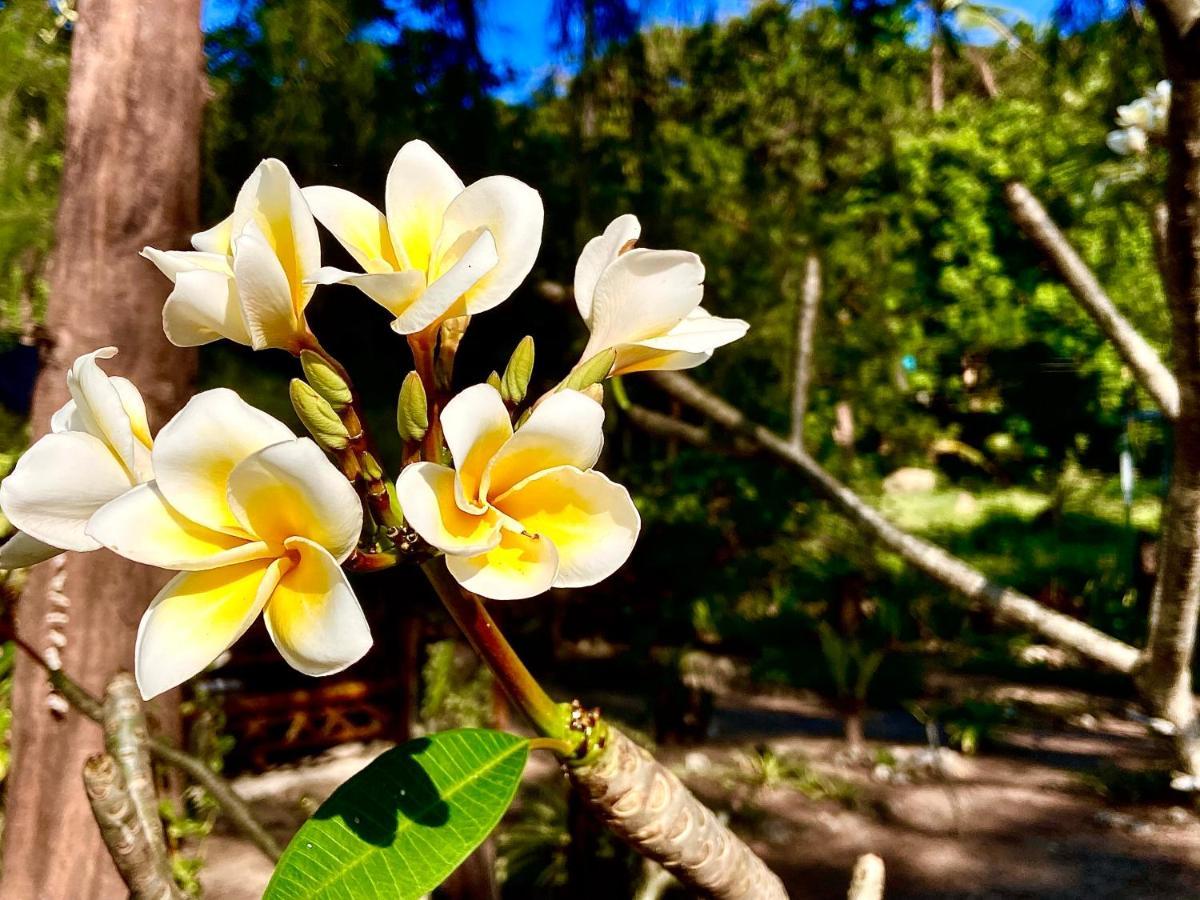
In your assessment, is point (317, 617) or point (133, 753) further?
point (133, 753)

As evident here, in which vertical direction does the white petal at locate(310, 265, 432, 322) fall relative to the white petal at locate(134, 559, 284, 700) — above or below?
above

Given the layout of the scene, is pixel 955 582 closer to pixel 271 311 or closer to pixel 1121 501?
pixel 271 311

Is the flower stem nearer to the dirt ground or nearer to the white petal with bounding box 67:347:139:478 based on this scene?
the white petal with bounding box 67:347:139:478

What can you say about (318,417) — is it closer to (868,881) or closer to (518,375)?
(518,375)

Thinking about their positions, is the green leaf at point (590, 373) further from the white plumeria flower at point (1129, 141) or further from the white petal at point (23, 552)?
the white plumeria flower at point (1129, 141)

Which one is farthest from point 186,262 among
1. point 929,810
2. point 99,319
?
point 929,810

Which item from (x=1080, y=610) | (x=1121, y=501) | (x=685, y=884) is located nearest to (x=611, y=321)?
(x=685, y=884)

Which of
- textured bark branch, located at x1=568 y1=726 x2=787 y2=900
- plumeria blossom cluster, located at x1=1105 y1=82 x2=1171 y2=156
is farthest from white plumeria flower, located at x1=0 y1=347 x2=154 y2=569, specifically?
plumeria blossom cluster, located at x1=1105 y1=82 x2=1171 y2=156

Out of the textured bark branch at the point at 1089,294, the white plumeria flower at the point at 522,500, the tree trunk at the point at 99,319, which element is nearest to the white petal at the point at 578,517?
the white plumeria flower at the point at 522,500
